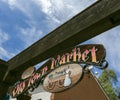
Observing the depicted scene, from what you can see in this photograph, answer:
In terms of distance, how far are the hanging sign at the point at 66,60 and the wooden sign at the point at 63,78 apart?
0.20ft

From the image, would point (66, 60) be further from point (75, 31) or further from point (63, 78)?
point (75, 31)

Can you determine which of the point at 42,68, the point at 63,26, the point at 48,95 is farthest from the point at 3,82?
the point at 48,95

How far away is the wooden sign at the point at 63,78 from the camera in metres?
3.08

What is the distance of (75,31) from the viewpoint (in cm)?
350

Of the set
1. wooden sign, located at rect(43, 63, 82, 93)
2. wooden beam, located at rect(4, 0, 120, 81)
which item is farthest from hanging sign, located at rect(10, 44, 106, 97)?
wooden beam, located at rect(4, 0, 120, 81)

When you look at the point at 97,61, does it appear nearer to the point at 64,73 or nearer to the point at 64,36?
the point at 64,73

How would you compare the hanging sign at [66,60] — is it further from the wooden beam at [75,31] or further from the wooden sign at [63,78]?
the wooden beam at [75,31]

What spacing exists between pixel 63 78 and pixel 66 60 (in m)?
0.30

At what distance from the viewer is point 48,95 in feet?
53.6

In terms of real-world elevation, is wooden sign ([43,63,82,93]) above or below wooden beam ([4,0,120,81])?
below

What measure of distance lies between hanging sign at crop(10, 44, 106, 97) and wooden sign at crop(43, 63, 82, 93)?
0.20ft

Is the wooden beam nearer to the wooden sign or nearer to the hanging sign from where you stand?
the hanging sign

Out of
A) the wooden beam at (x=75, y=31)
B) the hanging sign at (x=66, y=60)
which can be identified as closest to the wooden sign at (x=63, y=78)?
the hanging sign at (x=66, y=60)

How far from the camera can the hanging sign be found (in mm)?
3005
